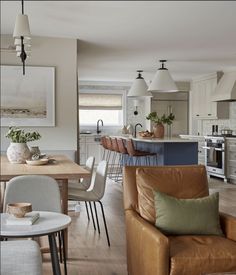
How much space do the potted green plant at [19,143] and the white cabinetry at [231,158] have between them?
4598mm

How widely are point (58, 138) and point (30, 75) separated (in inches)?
45.3

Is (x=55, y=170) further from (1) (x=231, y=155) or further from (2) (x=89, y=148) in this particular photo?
(2) (x=89, y=148)

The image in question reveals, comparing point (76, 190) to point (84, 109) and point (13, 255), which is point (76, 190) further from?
Answer: point (84, 109)

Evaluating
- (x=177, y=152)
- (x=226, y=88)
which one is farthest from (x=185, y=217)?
(x=226, y=88)

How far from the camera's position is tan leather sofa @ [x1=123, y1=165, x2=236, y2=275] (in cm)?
205

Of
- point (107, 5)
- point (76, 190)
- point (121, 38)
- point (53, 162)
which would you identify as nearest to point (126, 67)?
point (121, 38)

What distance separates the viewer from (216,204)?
97.8 inches

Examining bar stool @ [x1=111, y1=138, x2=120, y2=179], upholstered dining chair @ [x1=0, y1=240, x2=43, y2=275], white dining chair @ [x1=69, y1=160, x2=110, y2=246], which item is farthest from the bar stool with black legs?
upholstered dining chair @ [x1=0, y1=240, x2=43, y2=275]

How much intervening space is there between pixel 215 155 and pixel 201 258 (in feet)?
18.2

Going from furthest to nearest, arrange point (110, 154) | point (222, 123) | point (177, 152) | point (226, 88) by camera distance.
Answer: point (110, 154) < point (222, 123) < point (226, 88) < point (177, 152)

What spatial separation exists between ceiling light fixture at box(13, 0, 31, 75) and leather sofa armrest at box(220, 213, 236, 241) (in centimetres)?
154

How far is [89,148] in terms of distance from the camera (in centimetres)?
896

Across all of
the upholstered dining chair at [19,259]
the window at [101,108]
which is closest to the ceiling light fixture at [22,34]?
the upholstered dining chair at [19,259]

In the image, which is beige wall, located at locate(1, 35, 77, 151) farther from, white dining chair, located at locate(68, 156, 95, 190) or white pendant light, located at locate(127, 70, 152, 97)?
white pendant light, located at locate(127, 70, 152, 97)
